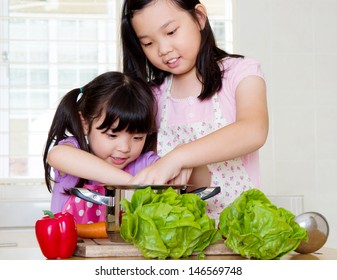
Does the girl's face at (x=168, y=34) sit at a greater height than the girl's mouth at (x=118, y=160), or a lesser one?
greater

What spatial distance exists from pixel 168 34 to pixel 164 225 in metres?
0.69

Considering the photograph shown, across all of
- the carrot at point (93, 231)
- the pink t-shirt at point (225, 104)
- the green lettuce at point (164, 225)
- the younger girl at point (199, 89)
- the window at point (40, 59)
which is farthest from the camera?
the window at point (40, 59)

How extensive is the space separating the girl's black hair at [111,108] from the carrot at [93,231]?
420 mm

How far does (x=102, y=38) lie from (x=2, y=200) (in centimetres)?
102

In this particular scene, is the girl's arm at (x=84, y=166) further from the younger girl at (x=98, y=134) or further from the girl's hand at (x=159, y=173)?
the girl's hand at (x=159, y=173)

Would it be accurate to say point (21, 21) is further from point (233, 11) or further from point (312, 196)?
point (312, 196)

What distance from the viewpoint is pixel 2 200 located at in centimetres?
319

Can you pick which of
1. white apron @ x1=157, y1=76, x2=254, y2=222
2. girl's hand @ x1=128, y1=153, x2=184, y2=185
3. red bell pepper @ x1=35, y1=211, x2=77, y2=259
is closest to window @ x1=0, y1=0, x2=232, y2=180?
white apron @ x1=157, y1=76, x2=254, y2=222

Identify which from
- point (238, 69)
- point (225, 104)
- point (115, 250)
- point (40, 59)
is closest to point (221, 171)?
point (225, 104)

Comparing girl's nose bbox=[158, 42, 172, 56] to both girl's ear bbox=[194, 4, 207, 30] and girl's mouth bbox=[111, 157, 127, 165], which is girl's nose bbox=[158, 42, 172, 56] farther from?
girl's mouth bbox=[111, 157, 127, 165]

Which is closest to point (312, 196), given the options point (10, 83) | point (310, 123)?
point (310, 123)

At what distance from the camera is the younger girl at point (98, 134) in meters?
1.69

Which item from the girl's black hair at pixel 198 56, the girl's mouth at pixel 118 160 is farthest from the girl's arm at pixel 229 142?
the girl's mouth at pixel 118 160

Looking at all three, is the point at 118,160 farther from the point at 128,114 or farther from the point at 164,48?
the point at 164,48
